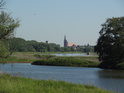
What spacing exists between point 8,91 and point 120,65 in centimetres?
5007

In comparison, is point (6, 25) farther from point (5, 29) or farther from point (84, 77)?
point (84, 77)

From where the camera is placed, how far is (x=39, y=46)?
17900 cm

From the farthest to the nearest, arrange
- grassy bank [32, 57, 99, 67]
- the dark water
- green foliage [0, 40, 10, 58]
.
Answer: grassy bank [32, 57, 99, 67] < green foliage [0, 40, 10, 58] < the dark water

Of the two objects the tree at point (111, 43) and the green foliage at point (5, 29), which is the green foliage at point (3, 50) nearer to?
the green foliage at point (5, 29)

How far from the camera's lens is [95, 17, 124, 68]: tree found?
6481cm

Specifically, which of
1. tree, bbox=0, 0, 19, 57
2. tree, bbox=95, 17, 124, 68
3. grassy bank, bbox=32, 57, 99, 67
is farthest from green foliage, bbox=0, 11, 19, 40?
grassy bank, bbox=32, 57, 99, 67

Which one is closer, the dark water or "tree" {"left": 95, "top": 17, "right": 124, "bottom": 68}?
the dark water

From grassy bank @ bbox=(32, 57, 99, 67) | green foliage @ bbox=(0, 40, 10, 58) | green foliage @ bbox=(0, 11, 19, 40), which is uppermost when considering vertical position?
green foliage @ bbox=(0, 11, 19, 40)

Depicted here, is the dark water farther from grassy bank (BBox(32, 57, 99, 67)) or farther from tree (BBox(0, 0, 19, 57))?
grassy bank (BBox(32, 57, 99, 67))

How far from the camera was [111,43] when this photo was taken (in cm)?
6619

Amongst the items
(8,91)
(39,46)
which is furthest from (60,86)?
(39,46)

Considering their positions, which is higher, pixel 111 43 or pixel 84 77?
pixel 111 43

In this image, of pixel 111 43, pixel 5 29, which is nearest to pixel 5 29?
pixel 5 29

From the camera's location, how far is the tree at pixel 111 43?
64812 mm
